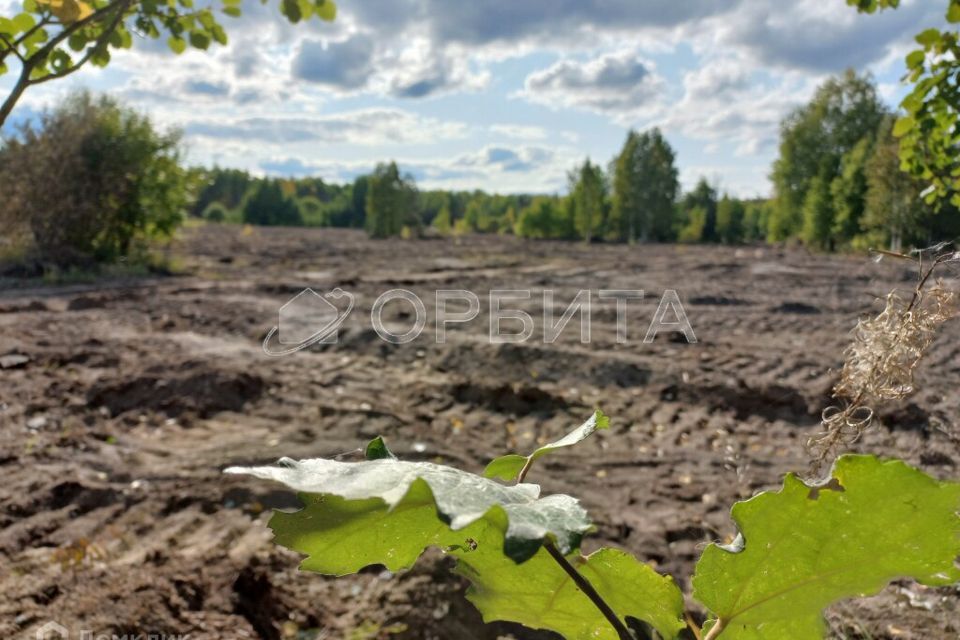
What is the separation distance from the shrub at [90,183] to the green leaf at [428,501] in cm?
1612

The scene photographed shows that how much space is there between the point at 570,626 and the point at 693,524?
3.03m

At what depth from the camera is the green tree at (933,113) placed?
2508 mm

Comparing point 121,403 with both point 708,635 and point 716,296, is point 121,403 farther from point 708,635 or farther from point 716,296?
point 716,296

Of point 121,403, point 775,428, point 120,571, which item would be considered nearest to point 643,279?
point 775,428

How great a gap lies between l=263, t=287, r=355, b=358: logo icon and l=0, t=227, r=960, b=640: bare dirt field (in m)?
0.23

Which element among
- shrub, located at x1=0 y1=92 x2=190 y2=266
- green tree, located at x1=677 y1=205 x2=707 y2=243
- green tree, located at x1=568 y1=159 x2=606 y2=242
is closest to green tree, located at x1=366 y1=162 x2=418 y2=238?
green tree, located at x1=568 y1=159 x2=606 y2=242

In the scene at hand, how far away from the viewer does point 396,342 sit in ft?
25.7

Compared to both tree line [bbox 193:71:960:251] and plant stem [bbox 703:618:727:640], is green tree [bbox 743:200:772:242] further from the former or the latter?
plant stem [bbox 703:618:727:640]

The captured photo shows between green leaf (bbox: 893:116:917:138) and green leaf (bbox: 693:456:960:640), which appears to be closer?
green leaf (bbox: 693:456:960:640)

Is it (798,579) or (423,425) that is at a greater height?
(798,579)

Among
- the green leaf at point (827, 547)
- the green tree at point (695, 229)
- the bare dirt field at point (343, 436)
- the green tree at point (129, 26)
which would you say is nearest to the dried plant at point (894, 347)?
the bare dirt field at point (343, 436)

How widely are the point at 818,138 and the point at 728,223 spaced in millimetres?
19047

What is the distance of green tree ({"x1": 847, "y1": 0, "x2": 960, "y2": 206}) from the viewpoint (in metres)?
2.51

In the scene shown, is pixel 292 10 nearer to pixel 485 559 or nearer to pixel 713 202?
pixel 485 559
